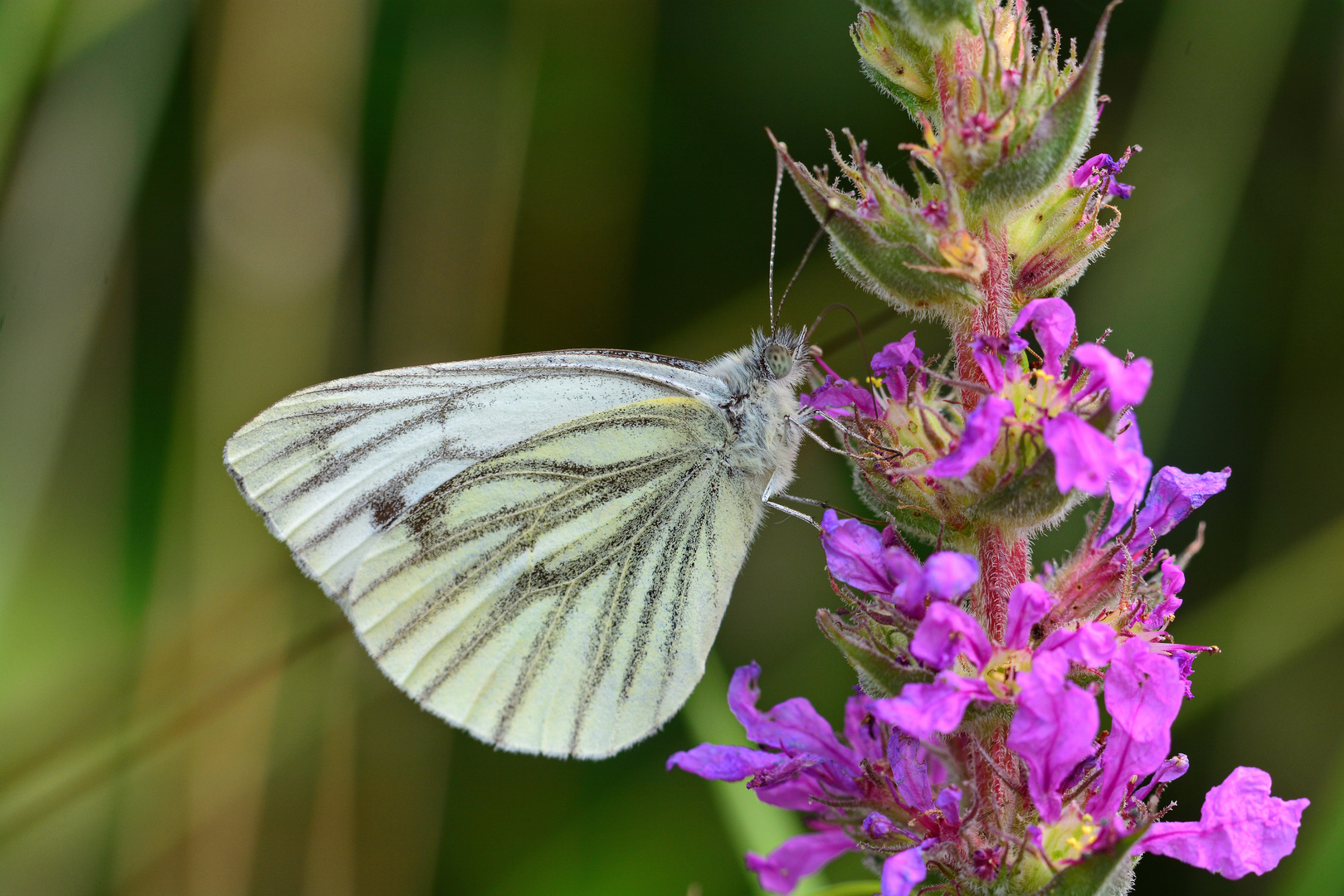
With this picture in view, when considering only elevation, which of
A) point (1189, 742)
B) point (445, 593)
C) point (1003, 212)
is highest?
point (1003, 212)

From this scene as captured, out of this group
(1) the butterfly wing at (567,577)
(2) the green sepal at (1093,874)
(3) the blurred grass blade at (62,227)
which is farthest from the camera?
(3) the blurred grass blade at (62,227)

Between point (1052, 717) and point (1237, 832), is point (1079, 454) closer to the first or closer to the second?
point (1052, 717)

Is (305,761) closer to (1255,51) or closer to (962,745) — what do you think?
(962,745)

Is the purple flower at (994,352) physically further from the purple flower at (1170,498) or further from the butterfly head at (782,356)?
the butterfly head at (782,356)

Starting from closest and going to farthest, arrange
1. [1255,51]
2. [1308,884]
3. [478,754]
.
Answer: [1308,884], [1255,51], [478,754]

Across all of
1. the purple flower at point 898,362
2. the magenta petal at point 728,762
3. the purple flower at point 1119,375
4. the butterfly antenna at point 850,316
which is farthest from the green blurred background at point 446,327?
the purple flower at point 1119,375

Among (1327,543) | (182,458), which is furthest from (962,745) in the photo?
(182,458)
